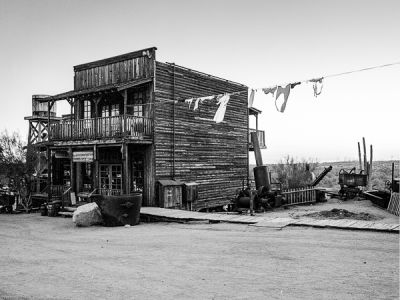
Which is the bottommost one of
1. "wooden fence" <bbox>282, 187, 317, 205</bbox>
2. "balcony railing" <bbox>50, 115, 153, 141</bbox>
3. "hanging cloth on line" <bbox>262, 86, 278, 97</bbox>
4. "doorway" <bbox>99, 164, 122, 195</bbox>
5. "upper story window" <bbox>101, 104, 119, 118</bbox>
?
"wooden fence" <bbox>282, 187, 317, 205</bbox>

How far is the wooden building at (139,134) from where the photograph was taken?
18.8 metres

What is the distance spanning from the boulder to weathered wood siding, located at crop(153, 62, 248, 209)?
419cm

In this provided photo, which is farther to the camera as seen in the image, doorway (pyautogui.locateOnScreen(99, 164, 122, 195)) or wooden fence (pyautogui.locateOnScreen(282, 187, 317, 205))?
wooden fence (pyautogui.locateOnScreen(282, 187, 317, 205))

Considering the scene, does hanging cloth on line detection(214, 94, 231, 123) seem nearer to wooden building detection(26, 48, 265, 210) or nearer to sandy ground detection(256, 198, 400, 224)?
wooden building detection(26, 48, 265, 210)

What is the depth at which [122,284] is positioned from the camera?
6590 millimetres

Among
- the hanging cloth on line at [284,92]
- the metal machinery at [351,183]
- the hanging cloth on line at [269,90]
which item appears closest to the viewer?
the hanging cloth on line at [284,92]

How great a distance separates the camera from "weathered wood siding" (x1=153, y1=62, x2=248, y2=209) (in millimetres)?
19547

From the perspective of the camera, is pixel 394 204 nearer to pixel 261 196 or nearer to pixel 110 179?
pixel 261 196

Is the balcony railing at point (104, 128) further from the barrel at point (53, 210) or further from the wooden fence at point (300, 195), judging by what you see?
the wooden fence at point (300, 195)

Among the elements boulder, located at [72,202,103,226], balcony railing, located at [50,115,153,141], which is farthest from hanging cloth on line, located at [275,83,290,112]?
boulder, located at [72,202,103,226]

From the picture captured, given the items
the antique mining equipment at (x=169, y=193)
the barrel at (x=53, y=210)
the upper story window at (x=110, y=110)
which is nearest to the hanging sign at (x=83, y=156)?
the barrel at (x=53, y=210)

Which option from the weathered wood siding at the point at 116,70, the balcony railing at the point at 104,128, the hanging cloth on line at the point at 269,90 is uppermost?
the weathered wood siding at the point at 116,70

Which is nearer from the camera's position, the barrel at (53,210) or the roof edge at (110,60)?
the barrel at (53,210)

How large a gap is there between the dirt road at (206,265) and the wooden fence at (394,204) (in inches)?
292
